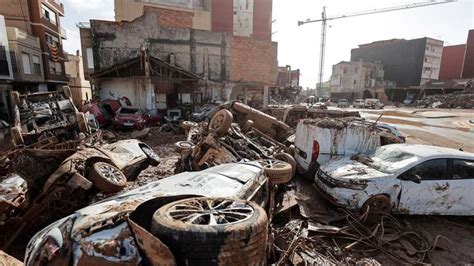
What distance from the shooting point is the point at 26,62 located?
23.0m

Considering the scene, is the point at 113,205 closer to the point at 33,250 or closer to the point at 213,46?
the point at 33,250

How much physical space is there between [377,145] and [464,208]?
2306 mm

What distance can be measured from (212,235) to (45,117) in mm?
10518

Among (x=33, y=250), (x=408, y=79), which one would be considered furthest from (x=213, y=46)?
(x=408, y=79)

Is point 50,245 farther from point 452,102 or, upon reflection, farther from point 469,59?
point 469,59

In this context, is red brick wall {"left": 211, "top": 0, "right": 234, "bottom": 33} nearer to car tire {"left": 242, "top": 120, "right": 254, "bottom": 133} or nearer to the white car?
car tire {"left": 242, "top": 120, "right": 254, "bottom": 133}

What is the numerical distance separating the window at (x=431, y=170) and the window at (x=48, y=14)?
3513cm

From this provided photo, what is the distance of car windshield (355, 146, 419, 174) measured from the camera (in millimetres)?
5262

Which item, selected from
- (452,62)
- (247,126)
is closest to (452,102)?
(452,62)

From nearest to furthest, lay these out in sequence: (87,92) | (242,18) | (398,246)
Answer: (398,246) < (87,92) < (242,18)

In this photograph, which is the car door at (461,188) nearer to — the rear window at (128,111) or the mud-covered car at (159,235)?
the mud-covered car at (159,235)

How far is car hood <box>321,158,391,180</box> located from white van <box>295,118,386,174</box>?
574 mm

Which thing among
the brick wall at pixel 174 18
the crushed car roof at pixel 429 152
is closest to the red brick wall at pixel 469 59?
the brick wall at pixel 174 18

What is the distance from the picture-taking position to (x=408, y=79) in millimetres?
52562
